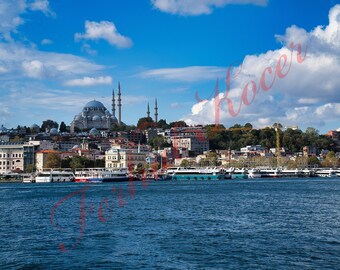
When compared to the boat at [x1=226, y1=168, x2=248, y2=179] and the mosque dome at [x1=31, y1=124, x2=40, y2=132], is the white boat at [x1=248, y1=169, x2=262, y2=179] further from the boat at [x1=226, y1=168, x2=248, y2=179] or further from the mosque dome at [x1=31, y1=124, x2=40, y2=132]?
the mosque dome at [x1=31, y1=124, x2=40, y2=132]

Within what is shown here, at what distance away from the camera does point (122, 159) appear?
82.9 meters

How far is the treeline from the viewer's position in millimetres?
109000

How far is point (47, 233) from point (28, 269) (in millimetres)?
4965

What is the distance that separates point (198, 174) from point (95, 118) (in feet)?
185

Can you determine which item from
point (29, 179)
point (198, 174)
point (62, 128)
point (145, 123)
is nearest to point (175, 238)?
point (29, 179)

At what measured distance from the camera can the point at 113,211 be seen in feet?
79.8

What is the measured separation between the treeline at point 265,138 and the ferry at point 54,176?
148 feet

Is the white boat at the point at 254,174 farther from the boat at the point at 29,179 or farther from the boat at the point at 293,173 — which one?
the boat at the point at 29,179

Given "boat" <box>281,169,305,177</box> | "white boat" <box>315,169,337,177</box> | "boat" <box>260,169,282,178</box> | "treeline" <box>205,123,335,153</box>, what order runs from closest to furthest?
"boat" <box>260,169,282,178</box> → "boat" <box>281,169,305,177</box> → "white boat" <box>315,169,337,177</box> → "treeline" <box>205,123,335,153</box>

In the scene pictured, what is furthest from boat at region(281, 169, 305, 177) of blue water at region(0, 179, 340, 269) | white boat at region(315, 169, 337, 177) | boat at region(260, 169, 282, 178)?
blue water at region(0, 179, 340, 269)

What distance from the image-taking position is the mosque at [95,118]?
416ft

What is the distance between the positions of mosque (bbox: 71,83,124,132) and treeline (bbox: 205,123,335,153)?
22.6 metres

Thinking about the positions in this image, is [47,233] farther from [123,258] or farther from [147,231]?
[123,258]

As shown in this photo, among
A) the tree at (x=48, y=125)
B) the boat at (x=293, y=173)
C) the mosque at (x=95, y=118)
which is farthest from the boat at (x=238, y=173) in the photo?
the tree at (x=48, y=125)
